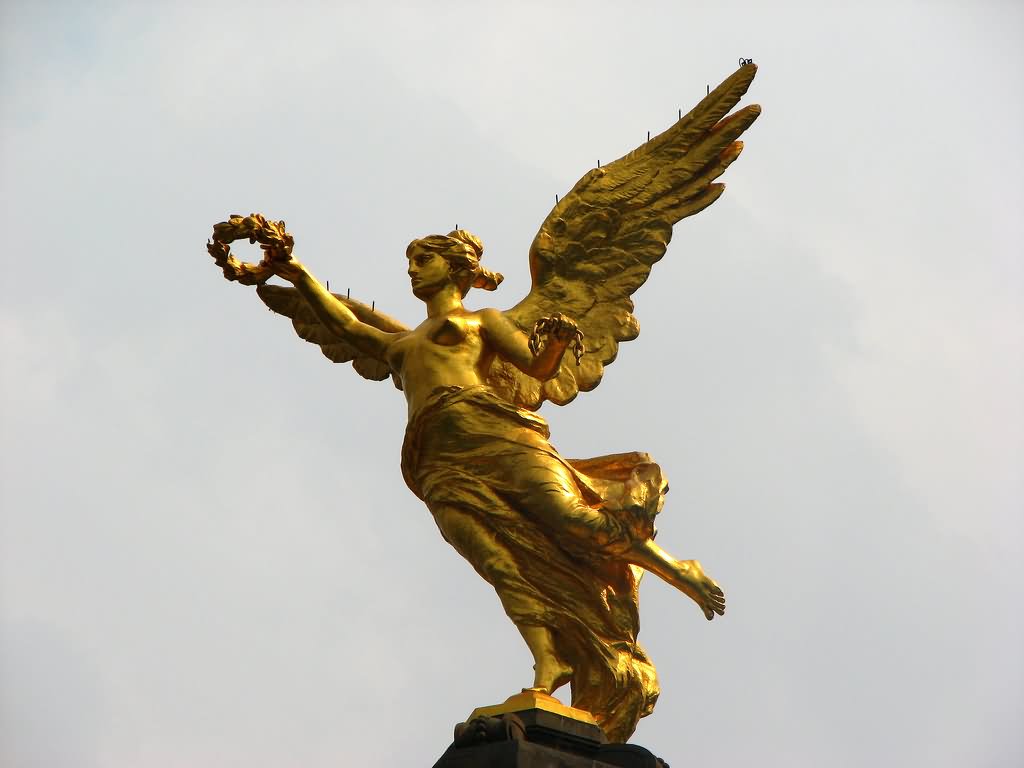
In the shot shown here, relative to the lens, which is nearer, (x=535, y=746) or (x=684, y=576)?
(x=535, y=746)

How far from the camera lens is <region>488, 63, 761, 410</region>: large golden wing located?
12.1 meters

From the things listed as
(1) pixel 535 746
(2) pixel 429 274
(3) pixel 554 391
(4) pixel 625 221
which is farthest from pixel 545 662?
(4) pixel 625 221

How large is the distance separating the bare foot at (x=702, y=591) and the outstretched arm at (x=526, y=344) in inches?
59.0

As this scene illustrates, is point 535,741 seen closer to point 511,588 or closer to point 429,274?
point 511,588

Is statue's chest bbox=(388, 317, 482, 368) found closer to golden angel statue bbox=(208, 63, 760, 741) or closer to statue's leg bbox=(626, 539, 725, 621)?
golden angel statue bbox=(208, 63, 760, 741)

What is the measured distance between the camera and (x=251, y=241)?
467 inches

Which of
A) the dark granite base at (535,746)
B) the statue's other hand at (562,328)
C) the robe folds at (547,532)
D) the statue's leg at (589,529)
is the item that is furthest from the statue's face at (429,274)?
the dark granite base at (535,746)

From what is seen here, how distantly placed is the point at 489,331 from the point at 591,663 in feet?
7.23

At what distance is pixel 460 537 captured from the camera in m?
11.5

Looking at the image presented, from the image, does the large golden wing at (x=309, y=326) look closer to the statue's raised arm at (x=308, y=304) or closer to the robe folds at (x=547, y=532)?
the statue's raised arm at (x=308, y=304)

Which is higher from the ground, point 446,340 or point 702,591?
point 446,340

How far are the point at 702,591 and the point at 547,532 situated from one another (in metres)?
1.07

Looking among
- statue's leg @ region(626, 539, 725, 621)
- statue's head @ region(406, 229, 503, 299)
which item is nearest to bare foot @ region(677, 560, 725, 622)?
statue's leg @ region(626, 539, 725, 621)

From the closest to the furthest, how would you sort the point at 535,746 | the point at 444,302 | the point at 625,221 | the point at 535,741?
the point at 535,746
the point at 535,741
the point at 444,302
the point at 625,221
